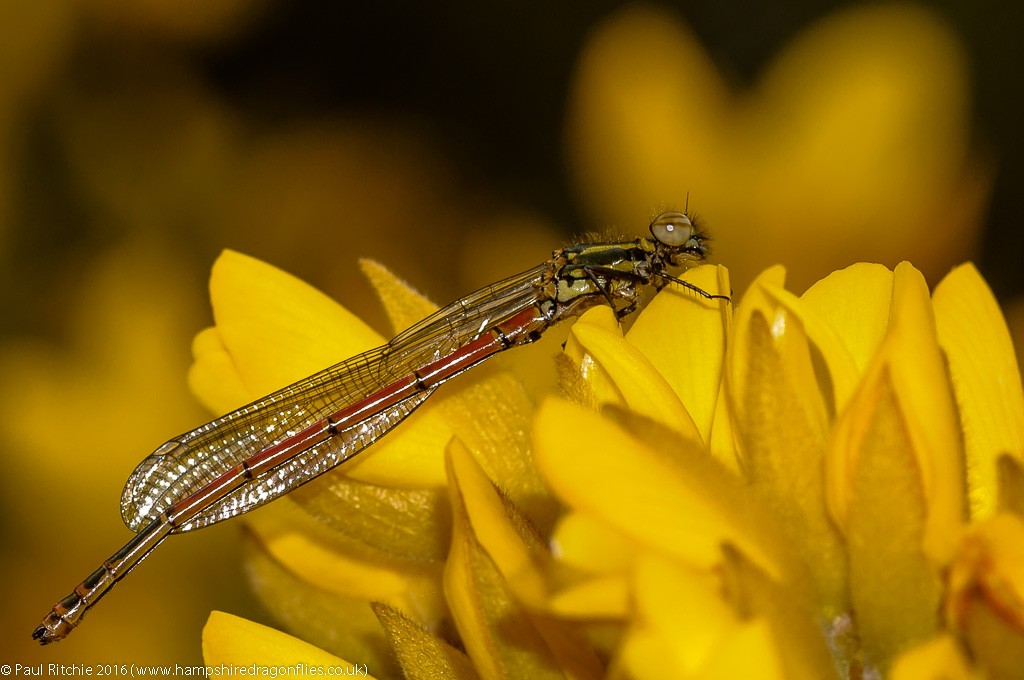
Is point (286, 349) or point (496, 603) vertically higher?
point (286, 349)

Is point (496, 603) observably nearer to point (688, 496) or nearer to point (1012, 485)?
point (688, 496)

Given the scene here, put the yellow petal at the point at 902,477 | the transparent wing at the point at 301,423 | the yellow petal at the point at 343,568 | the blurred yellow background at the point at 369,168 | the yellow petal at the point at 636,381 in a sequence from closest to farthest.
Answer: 1. the yellow petal at the point at 902,477
2. the yellow petal at the point at 636,381
3. the yellow petal at the point at 343,568
4. the transparent wing at the point at 301,423
5. the blurred yellow background at the point at 369,168

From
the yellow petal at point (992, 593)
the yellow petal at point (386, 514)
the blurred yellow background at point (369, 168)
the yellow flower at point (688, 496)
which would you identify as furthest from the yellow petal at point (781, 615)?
the blurred yellow background at point (369, 168)

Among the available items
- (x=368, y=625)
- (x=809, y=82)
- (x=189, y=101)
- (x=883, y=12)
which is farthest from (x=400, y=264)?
(x=368, y=625)

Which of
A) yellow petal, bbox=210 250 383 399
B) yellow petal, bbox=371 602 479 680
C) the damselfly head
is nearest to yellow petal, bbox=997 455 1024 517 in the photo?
yellow petal, bbox=371 602 479 680

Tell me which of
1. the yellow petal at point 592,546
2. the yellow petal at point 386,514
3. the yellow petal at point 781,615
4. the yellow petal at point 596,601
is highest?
the yellow petal at point 386,514

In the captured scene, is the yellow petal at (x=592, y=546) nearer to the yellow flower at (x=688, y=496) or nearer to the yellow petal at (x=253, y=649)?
the yellow flower at (x=688, y=496)

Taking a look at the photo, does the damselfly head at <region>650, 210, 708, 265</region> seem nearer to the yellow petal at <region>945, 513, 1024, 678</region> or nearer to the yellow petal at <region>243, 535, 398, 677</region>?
the yellow petal at <region>243, 535, 398, 677</region>

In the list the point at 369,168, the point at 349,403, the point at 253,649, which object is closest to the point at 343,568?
the point at 253,649
